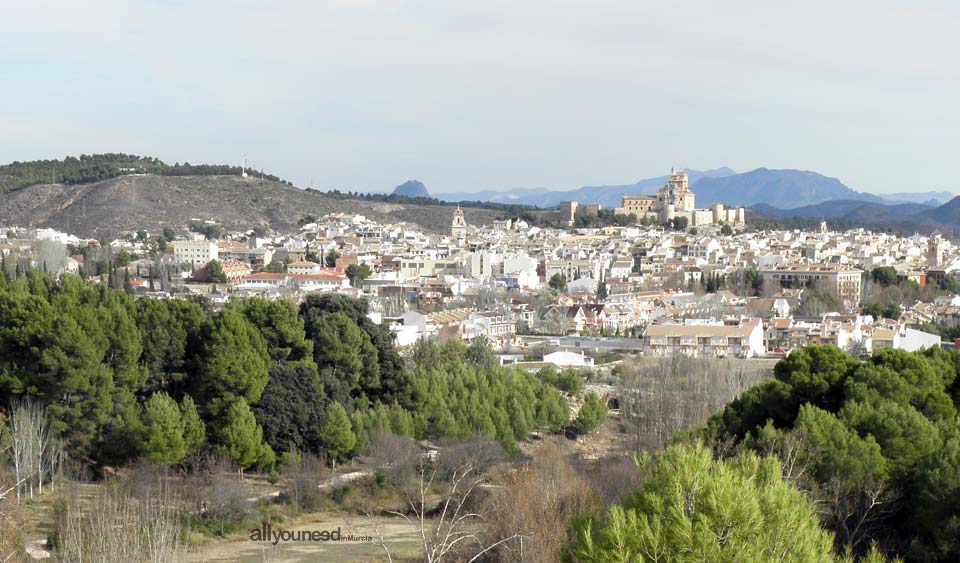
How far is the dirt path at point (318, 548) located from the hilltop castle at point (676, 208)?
63.5m

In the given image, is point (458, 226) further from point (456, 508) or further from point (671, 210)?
point (456, 508)

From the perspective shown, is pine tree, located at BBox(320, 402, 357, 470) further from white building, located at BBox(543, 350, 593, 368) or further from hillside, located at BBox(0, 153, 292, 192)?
hillside, located at BBox(0, 153, 292, 192)

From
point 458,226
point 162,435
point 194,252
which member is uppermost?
point 458,226

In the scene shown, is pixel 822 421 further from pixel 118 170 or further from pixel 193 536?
pixel 118 170

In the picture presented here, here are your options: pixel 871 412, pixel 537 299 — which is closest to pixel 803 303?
pixel 537 299

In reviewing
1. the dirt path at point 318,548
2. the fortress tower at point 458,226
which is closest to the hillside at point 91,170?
the fortress tower at point 458,226

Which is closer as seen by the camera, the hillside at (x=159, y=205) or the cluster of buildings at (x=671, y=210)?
the hillside at (x=159, y=205)

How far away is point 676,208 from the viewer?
7919cm

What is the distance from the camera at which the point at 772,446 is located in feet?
34.4

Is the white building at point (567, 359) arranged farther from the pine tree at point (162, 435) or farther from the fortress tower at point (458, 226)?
the fortress tower at point (458, 226)

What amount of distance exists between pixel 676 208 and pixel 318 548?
224 feet

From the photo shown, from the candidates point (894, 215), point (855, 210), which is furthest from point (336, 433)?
point (894, 215)

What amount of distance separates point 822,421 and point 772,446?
0.81m

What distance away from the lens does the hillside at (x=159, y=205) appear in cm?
6150
